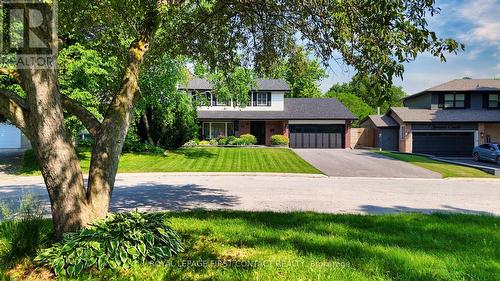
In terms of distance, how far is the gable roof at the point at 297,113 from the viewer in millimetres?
36156

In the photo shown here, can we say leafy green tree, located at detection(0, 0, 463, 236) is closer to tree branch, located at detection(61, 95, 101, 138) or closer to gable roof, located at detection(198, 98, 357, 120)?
tree branch, located at detection(61, 95, 101, 138)

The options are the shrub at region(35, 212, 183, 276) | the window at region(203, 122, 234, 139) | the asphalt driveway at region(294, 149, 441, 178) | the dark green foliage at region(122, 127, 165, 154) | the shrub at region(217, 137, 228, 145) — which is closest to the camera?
the shrub at region(35, 212, 183, 276)

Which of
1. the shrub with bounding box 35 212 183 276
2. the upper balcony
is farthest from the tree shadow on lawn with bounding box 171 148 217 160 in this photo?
the shrub with bounding box 35 212 183 276

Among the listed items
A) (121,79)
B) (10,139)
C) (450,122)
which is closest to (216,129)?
(10,139)

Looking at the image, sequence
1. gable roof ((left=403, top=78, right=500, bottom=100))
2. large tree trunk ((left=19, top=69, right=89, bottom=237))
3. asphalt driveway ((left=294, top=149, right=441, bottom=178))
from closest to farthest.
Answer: large tree trunk ((left=19, top=69, right=89, bottom=237))
asphalt driveway ((left=294, top=149, right=441, bottom=178))
gable roof ((left=403, top=78, right=500, bottom=100))

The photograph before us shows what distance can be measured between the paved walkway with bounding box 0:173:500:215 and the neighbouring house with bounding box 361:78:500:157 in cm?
1819

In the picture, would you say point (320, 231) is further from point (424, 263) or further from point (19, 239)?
point (19, 239)

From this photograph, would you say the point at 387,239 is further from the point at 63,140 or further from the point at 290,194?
the point at 290,194

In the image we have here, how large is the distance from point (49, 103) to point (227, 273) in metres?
3.08

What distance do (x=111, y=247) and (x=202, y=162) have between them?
681 inches

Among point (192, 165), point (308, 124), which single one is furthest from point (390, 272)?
point (308, 124)

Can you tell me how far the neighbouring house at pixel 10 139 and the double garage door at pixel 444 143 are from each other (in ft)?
120

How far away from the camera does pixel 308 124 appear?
37.1m

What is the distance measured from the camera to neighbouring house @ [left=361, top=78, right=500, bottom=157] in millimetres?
33281
